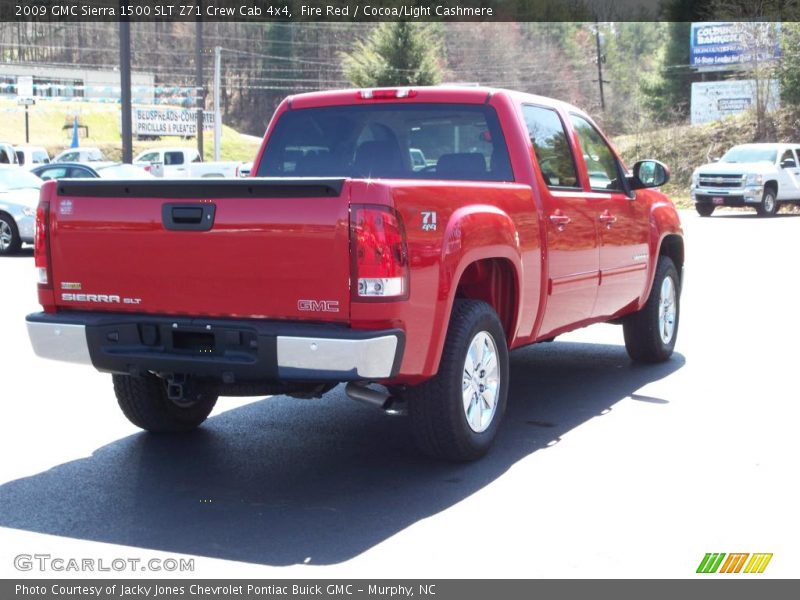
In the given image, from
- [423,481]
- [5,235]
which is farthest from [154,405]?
[5,235]

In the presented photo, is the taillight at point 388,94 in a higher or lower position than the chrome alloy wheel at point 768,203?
higher

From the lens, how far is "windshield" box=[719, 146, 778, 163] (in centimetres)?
3312

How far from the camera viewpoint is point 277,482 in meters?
5.75

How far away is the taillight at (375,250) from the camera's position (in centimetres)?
512

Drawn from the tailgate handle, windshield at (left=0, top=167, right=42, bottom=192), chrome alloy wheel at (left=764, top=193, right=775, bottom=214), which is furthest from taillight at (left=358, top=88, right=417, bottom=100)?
chrome alloy wheel at (left=764, top=193, right=775, bottom=214)

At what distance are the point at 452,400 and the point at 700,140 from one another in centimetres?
4868

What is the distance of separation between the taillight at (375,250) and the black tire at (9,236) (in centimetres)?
1540

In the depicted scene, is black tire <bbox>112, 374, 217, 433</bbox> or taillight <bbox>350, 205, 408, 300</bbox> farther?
black tire <bbox>112, 374, 217, 433</bbox>

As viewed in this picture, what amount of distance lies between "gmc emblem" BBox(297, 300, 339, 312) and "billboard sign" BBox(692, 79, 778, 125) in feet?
170

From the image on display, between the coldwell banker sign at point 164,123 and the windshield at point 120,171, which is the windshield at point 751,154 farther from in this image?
the coldwell banker sign at point 164,123

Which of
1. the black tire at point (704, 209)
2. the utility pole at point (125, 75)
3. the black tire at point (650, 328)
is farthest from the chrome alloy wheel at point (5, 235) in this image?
the black tire at point (704, 209)

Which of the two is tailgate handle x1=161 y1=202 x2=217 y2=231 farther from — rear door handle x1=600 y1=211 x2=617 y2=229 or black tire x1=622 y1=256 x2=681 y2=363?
black tire x1=622 y1=256 x2=681 y2=363

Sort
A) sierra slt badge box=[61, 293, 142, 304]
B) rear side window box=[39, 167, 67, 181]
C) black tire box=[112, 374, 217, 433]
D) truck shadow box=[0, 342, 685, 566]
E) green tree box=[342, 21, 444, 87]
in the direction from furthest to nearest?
green tree box=[342, 21, 444, 87]
rear side window box=[39, 167, 67, 181]
black tire box=[112, 374, 217, 433]
sierra slt badge box=[61, 293, 142, 304]
truck shadow box=[0, 342, 685, 566]
